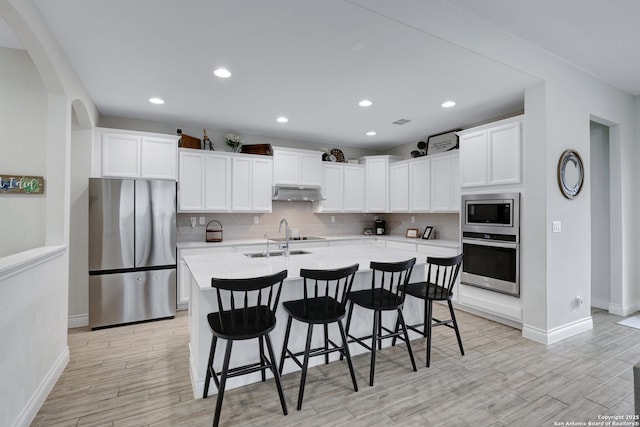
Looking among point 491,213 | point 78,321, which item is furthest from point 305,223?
point 78,321

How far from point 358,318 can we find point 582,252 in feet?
8.78

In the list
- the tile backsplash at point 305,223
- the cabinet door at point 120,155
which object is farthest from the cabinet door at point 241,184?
the cabinet door at point 120,155

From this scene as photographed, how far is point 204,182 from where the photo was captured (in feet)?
14.7

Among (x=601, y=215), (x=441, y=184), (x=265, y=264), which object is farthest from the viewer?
(x=441, y=184)

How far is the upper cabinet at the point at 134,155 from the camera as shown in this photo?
3.80m

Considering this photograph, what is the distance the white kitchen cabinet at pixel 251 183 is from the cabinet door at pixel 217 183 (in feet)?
0.25

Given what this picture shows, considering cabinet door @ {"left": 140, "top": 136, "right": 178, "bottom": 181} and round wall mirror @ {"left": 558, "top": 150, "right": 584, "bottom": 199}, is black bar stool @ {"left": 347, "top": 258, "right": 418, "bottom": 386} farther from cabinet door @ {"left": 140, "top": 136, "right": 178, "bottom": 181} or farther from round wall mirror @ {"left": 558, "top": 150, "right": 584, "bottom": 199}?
cabinet door @ {"left": 140, "top": 136, "right": 178, "bottom": 181}

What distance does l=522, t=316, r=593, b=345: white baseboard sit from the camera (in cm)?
307

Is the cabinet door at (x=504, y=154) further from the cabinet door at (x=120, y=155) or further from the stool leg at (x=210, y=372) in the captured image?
the cabinet door at (x=120, y=155)

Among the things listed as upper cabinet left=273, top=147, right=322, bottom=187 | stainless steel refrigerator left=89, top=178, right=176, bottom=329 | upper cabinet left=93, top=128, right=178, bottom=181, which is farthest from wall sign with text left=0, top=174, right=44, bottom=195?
upper cabinet left=273, top=147, right=322, bottom=187

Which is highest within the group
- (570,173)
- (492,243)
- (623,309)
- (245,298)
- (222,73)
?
(222,73)

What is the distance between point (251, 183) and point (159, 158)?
4.34 ft

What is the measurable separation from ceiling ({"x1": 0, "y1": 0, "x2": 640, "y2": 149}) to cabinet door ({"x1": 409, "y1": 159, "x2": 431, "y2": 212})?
3.51 ft

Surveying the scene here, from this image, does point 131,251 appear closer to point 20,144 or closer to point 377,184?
point 20,144
